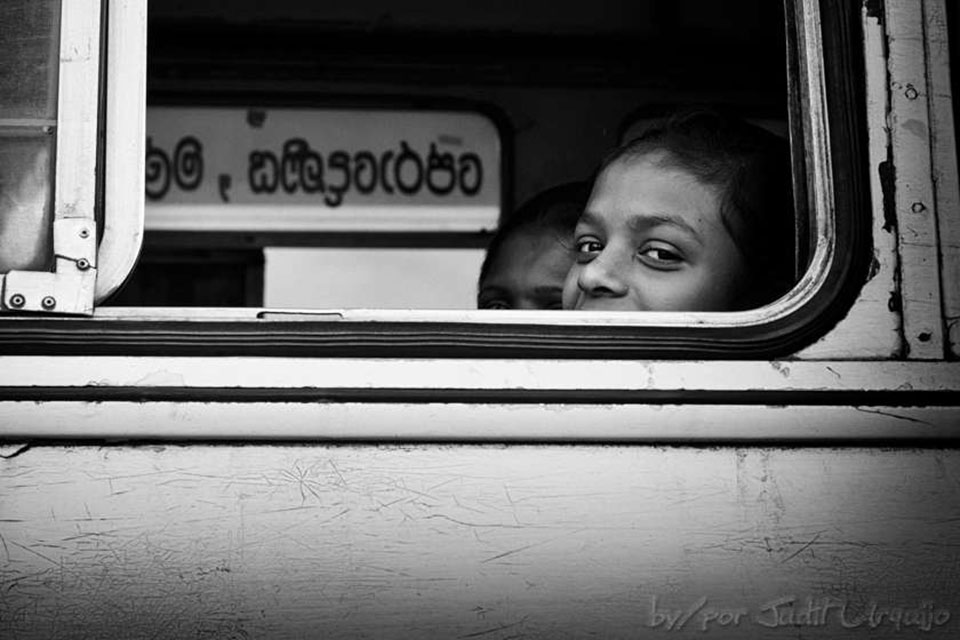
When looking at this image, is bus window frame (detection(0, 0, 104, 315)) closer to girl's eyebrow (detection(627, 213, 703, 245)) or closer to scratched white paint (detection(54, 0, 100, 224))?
scratched white paint (detection(54, 0, 100, 224))

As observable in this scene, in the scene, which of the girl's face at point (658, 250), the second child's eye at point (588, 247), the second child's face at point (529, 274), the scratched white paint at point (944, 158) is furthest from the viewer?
the second child's face at point (529, 274)

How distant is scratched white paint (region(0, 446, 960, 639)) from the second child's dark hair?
412 millimetres

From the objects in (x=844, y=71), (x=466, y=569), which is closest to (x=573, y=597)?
(x=466, y=569)

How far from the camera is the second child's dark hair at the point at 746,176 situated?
1953mm

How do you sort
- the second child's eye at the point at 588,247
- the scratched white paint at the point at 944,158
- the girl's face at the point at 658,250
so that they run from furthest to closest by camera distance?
the second child's eye at the point at 588,247, the girl's face at the point at 658,250, the scratched white paint at the point at 944,158

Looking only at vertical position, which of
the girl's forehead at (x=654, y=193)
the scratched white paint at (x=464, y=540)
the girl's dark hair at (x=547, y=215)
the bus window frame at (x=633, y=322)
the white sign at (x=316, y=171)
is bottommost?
the scratched white paint at (x=464, y=540)

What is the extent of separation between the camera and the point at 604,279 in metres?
1.95

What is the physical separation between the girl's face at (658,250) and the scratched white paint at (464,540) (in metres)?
0.45

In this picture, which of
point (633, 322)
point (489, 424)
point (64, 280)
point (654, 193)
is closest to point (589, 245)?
point (654, 193)

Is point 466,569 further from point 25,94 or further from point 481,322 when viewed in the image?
point 25,94

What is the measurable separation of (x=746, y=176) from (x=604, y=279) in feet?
1.06

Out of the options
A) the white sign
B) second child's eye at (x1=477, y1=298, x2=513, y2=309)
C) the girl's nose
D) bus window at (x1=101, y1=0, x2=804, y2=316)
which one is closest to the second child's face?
second child's eye at (x1=477, y1=298, x2=513, y2=309)

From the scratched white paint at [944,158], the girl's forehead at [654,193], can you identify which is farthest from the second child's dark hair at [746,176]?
the scratched white paint at [944,158]

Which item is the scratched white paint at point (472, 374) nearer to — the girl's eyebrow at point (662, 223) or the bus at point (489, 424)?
the bus at point (489, 424)
